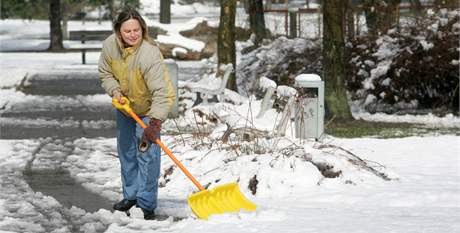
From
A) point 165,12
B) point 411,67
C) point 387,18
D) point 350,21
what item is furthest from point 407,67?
point 165,12

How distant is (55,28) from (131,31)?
Answer: 2882cm

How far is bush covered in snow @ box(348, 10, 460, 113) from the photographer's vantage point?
15617mm

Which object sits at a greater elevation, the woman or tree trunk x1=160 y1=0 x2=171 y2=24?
the woman

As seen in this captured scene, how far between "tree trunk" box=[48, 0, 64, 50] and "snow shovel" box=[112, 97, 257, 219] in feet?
93.8

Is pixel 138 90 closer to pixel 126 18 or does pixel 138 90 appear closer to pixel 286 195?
pixel 126 18

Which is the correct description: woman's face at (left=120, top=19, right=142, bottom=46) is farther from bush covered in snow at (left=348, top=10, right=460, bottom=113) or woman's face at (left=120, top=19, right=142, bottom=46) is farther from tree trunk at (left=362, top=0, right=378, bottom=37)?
tree trunk at (left=362, top=0, right=378, bottom=37)

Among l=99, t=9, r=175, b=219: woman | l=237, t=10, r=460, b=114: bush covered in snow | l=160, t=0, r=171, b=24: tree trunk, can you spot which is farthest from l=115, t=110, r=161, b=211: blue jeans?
l=160, t=0, r=171, b=24: tree trunk

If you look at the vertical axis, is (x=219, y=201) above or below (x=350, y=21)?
below

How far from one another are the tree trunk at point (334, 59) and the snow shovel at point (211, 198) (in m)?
7.03

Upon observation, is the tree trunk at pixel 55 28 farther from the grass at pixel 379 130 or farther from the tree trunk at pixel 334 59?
the grass at pixel 379 130

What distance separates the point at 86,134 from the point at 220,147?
3.94m

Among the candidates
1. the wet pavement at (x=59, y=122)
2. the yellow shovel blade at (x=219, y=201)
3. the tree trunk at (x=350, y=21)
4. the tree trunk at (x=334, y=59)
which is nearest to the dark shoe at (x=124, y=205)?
the wet pavement at (x=59, y=122)

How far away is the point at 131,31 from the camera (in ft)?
24.7

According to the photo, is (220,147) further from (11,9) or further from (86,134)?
(11,9)
